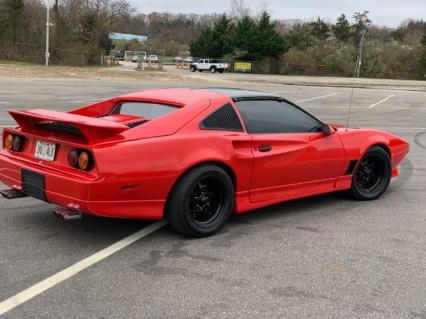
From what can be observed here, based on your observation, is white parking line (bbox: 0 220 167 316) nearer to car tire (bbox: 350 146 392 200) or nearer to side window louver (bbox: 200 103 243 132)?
side window louver (bbox: 200 103 243 132)

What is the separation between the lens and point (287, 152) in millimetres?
5273

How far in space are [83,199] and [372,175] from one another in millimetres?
3754

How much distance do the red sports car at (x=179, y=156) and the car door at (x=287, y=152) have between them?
11 mm

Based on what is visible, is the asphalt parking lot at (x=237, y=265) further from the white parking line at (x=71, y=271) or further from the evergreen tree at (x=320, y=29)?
the evergreen tree at (x=320, y=29)

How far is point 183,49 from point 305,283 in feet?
385

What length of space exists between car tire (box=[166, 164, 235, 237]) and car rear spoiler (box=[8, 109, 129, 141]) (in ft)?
2.32

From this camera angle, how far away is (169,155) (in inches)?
172

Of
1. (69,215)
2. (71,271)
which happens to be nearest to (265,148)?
(69,215)

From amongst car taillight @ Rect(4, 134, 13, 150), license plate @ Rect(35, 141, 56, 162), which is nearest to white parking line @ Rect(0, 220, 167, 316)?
license plate @ Rect(35, 141, 56, 162)

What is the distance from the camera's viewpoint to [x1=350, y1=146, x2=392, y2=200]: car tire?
618 cm

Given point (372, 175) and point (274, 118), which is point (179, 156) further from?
point (372, 175)

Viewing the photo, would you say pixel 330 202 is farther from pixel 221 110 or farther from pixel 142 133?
pixel 142 133

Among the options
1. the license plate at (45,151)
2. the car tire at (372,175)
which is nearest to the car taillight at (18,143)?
the license plate at (45,151)

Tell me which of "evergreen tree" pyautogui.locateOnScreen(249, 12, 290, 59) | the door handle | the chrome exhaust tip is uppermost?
"evergreen tree" pyautogui.locateOnScreen(249, 12, 290, 59)
